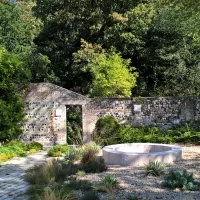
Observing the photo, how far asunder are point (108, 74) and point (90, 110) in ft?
5.93

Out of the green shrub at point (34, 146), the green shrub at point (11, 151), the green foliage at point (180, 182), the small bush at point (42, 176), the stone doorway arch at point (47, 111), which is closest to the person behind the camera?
the green foliage at point (180, 182)

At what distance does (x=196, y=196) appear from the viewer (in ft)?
19.7

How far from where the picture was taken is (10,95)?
14.8 m

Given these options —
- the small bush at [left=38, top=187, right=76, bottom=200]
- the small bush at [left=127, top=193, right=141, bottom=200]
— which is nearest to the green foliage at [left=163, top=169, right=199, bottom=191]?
the small bush at [left=127, top=193, right=141, bottom=200]

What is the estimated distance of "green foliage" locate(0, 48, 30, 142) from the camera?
14.3 meters

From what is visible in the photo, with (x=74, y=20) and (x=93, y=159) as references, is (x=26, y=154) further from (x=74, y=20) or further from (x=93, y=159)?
(x=74, y=20)

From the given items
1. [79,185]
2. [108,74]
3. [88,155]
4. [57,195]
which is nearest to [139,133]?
[108,74]

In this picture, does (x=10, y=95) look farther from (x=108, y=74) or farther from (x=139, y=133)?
(x=139, y=133)

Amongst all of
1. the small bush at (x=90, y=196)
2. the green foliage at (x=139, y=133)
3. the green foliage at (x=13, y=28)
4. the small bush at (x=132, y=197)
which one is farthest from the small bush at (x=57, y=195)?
the green foliage at (x=13, y=28)

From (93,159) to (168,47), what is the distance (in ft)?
34.2

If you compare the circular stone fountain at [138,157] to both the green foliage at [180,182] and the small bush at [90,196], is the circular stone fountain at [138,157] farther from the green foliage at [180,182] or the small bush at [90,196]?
the small bush at [90,196]

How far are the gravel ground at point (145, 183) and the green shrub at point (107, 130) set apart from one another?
181 inches

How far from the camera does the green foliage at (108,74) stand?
15.8 m

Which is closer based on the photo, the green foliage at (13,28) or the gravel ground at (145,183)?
the gravel ground at (145,183)
